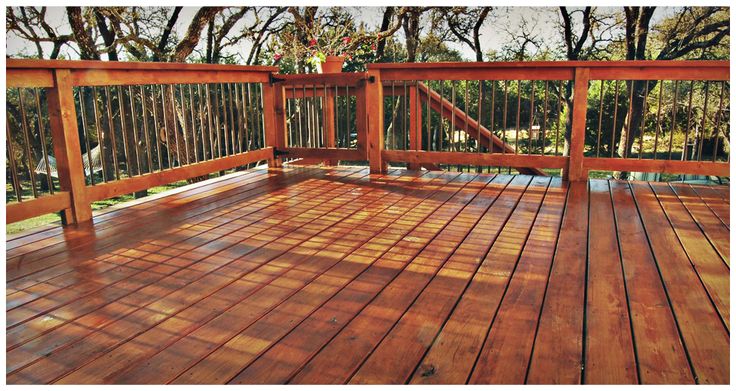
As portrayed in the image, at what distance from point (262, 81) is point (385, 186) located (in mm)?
1458

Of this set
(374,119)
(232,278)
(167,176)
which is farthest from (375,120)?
(232,278)

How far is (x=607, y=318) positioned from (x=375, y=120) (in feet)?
9.97

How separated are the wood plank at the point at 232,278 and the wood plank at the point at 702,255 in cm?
157

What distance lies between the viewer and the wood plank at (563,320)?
1.42 m

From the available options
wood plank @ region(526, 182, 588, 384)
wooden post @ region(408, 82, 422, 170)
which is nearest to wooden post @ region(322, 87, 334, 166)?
wooden post @ region(408, 82, 422, 170)

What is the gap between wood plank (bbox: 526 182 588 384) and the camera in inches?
56.1

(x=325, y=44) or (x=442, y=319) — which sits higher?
(x=325, y=44)

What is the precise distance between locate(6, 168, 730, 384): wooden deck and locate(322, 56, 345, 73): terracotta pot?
213cm

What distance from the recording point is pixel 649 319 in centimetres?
173

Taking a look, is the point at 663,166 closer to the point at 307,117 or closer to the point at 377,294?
the point at 377,294

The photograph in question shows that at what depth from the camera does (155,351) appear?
1.55m

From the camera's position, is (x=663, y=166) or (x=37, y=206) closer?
(x=37, y=206)
